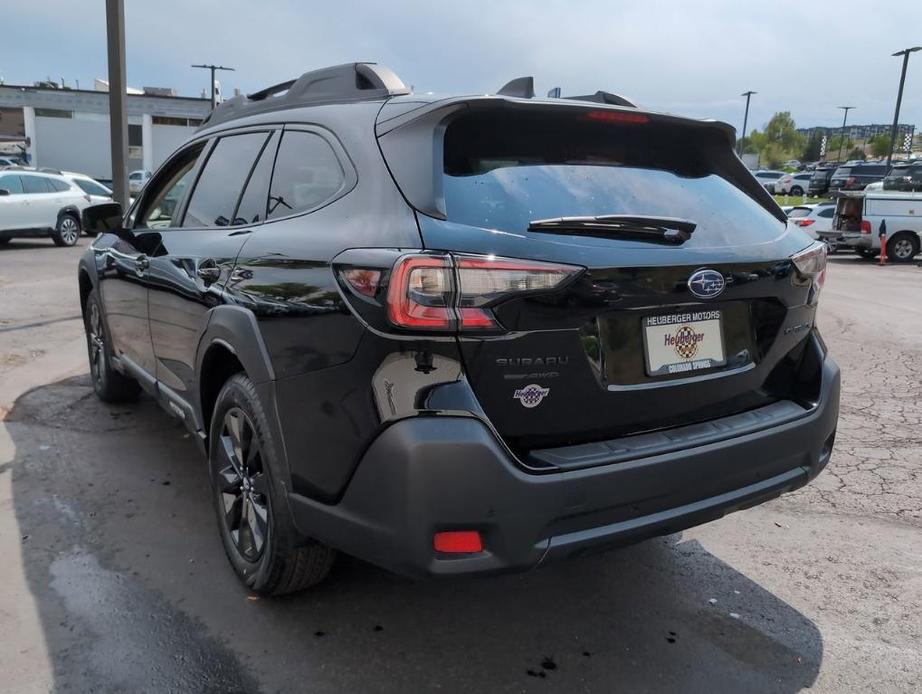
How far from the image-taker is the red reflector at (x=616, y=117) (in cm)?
261

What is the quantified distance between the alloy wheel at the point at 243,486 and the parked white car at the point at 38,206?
15454 mm

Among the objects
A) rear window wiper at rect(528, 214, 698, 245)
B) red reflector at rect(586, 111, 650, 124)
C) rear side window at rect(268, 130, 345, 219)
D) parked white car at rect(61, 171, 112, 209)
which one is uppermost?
red reflector at rect(586, 111, 650, 124)

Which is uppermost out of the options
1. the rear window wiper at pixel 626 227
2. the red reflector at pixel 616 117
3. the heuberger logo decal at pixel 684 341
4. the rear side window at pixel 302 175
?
the red reflector at pixel 616 117

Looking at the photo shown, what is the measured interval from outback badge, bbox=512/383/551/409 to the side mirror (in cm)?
355

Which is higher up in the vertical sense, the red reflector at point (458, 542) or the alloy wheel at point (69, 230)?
the red reflector at point (458, 542)

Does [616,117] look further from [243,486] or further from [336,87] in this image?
[243,486]

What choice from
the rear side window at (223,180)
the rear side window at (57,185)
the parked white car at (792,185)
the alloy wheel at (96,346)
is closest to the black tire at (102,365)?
the alloy wheel at (96,346)

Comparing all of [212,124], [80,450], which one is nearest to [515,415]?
[212,124]

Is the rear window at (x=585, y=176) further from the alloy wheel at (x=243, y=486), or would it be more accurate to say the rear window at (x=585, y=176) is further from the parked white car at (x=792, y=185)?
the parked white car at (x=792, y=185)

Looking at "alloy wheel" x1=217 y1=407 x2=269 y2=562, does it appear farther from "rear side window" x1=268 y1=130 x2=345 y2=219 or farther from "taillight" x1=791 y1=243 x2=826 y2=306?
"taillight" x1=791 y1=243 x2=826 y2=306

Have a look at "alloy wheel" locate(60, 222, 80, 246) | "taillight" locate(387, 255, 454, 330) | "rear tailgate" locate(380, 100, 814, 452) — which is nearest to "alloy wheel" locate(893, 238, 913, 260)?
"rear tailgate" locate(380, 100, 814, 452)

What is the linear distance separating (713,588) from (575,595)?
0.58 meters

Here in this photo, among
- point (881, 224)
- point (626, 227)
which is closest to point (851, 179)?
point (881, 224)

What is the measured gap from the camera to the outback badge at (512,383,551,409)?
84.8 inches
